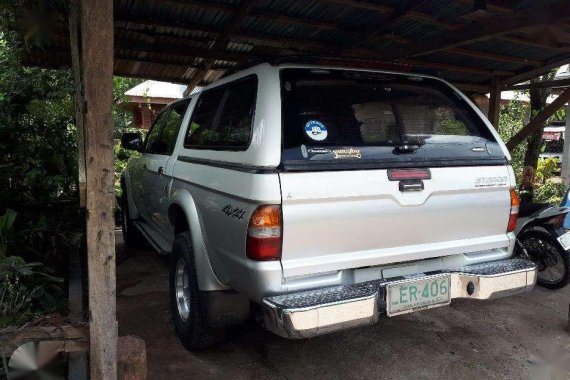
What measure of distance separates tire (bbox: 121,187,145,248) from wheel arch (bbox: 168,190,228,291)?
2.31 meters

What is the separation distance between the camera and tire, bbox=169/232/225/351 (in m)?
3.14

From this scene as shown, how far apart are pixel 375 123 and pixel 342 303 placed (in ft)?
3.93

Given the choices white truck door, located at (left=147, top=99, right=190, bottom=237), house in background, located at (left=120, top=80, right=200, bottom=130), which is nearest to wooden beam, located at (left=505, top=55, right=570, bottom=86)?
white truck door, located at (left=147, top=99, right=190, bottom=237)

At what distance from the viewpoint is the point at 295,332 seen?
2342 mm

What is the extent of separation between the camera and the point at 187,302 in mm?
3438

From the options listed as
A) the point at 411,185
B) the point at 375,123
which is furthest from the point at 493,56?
the point at 411,185

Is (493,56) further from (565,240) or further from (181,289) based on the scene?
(181,289)

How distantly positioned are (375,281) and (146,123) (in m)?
16.0

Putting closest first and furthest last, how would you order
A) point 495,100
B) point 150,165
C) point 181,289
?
point 181,289, point 150,165, point 495,100

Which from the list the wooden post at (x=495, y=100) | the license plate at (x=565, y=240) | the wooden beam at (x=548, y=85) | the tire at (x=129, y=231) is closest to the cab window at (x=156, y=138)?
the tire at (x=129, y=231)

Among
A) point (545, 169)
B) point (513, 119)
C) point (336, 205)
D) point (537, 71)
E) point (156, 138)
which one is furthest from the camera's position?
point (545, 169)

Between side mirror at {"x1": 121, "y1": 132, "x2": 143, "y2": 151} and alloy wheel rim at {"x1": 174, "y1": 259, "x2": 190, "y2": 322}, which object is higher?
side mirror at {"x1": 121, "y1": 132, "x2": 143, "y2": 151}

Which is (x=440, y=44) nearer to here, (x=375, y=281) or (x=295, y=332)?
(x=375, y=281)

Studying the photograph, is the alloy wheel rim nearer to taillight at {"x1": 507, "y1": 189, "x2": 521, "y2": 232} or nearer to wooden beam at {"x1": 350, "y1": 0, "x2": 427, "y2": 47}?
taillight at {"x1": 507, "y1": 189, "x2": 521, "y2": 232}
